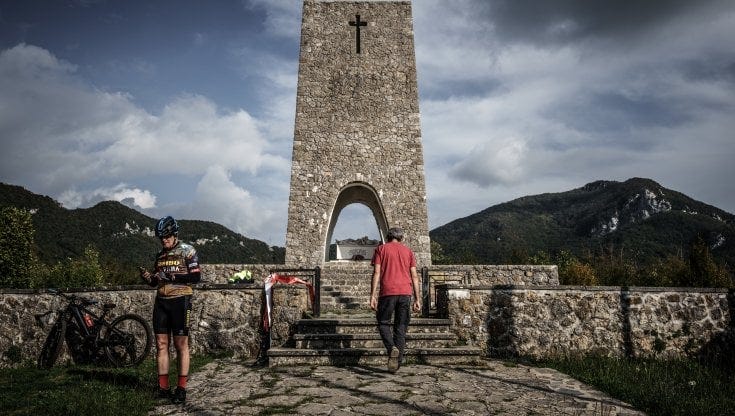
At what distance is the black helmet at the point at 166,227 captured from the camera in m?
4.73

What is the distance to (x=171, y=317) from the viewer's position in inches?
182

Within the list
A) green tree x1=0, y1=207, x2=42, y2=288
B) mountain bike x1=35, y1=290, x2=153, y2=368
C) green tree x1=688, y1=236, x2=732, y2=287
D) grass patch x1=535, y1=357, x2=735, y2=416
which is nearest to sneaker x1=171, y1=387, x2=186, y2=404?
mountain bike x1=35, y1=290, x2=153, y2=368

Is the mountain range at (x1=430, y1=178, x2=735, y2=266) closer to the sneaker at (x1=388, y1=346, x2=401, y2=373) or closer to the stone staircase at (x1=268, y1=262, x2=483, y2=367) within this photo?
the stone staircase at (x1=268, y1=262, x2=483, y2=367)

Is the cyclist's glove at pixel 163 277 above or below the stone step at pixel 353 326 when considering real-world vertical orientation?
above

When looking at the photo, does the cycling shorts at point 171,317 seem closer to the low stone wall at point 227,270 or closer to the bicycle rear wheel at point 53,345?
the bicycle rear wheel at point 53,345

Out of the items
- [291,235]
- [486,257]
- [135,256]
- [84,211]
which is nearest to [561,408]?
[291,235]

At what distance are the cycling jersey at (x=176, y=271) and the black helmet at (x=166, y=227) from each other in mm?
165

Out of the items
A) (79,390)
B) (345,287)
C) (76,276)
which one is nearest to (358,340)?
(79,390)

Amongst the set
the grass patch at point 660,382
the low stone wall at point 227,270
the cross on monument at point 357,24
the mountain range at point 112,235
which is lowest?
the grass patch at point 660,382

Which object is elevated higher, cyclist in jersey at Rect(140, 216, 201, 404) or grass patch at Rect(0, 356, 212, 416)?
cyclist in jersey at Rect(140, 216, 201, 404)

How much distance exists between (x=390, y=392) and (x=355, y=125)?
11.5 meters

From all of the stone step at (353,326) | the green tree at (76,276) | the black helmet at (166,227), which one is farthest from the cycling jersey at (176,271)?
the green tree at (76,276)

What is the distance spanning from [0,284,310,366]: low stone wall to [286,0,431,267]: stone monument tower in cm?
675

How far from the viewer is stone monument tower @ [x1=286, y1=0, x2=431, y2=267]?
1448 cm
